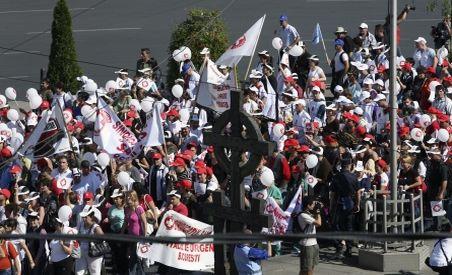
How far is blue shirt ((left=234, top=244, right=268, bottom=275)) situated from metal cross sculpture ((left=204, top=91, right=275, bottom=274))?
6.40ft

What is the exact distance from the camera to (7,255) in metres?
Answer: 17.9

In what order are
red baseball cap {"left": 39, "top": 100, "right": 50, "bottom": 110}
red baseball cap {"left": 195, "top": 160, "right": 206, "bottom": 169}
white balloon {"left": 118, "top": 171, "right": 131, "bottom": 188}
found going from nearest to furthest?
1. white balloon {"left": 118, "top": 171, "right": 131, "bottom": 188}
2. red baseball cap {"left": 195, "top": 160, "right": 206, "bottom": 169}
3. red baseball cap {"left": 39, "top": 100, "right": 50, "bottom": 110}

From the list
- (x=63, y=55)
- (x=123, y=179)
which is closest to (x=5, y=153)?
(x=123, y=179)

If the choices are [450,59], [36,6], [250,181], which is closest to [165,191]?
[250,181]

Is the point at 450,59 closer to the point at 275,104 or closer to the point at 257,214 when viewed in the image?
the point at 275,104

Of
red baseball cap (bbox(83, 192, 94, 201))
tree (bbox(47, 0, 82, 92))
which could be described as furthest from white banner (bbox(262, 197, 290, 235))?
tree (bbox(47, 0, 82, 92))

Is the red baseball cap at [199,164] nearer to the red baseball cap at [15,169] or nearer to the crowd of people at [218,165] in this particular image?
the crowd of people at [218,165]

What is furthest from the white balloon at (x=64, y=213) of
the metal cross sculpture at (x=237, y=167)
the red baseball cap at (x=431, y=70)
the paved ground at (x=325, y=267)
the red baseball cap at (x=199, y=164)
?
the red baseball cap at (x=431, y=70)

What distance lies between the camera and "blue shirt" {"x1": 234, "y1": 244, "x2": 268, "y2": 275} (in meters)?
17.0

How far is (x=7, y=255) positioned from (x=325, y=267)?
179 inches

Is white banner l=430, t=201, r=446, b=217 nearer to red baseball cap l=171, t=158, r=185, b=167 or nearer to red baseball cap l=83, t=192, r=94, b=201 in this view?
red baseball cap l=171, t=158, r=185, b=167

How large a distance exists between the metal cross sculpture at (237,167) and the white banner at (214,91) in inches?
283

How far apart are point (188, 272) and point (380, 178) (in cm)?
327

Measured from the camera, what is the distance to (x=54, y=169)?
70.6ft
